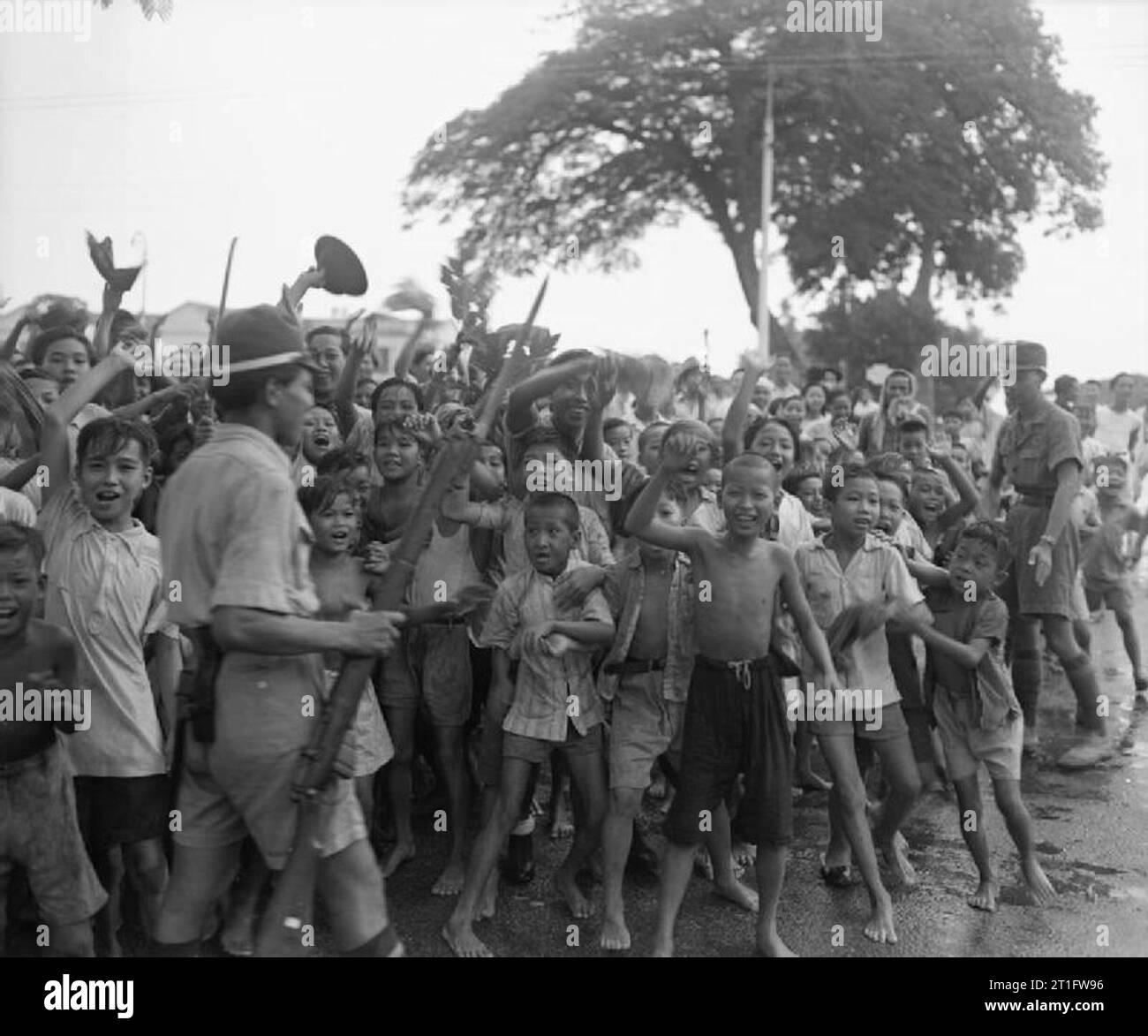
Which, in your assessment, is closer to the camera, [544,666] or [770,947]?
[770,947]

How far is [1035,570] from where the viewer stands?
225 inches

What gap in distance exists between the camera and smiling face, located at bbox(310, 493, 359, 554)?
3.90 m

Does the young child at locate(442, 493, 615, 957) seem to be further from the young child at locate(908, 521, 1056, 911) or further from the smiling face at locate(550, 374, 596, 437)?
the young child at locate(908, 521, 1056, 911)

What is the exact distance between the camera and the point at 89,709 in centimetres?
341

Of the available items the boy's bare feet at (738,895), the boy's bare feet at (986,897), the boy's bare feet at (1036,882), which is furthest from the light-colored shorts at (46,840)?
the boy's bare feet at (1036,882)

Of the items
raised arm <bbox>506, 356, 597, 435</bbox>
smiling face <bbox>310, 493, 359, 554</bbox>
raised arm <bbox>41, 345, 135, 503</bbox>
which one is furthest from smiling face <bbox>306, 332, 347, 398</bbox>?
raised arm <bbox>41, 345, 135, 503</bbox>

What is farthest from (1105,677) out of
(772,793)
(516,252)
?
(516,252)

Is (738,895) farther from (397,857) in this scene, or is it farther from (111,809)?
(111,809)

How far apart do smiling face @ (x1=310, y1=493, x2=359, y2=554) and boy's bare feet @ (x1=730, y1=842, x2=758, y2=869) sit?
1814 mm

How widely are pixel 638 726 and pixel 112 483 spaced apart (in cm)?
174

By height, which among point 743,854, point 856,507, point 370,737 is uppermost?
point 856,507

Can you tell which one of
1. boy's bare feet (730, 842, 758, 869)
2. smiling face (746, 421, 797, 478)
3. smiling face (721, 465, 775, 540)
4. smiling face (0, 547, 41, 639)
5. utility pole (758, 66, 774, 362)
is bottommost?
boy's bare feet (730, 842, 758, 869)

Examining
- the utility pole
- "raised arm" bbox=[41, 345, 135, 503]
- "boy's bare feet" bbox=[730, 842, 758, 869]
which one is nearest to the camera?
"raised arm" bbox=[41, 345, 135, 503]

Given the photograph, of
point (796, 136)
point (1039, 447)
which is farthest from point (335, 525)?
point (796, 136)
